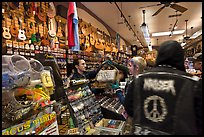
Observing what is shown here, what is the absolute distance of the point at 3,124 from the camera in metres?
1.33

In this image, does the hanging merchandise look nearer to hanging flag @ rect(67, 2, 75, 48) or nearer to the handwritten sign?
the handwritten sign

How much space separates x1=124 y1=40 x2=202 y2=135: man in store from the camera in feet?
4.22

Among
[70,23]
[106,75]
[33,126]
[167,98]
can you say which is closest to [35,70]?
[33,126]

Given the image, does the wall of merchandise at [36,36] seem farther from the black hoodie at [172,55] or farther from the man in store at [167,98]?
the black hoodie at [172,55]

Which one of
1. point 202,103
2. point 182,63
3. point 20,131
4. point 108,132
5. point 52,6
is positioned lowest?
point 108,132

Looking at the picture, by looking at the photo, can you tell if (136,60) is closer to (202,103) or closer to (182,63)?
(182,63)

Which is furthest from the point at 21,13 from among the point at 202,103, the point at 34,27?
the point at 202,103

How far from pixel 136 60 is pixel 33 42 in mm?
2102

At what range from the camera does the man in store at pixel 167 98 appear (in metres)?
1.29

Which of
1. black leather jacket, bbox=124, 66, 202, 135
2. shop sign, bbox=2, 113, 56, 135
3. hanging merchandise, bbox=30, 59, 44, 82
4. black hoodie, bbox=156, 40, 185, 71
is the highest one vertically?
black hoodie, bbox=156, 40, 185, 71

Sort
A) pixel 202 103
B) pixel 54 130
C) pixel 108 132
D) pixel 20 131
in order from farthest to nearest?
pixel 108 132, pixel 54 130, pixel 20 131, pixel 202 103

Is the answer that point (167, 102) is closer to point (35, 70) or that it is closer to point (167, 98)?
point (167, 98)

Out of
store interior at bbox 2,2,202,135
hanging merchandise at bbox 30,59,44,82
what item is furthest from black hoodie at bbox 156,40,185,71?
hanging merchandise at bbox 30,59,44,82

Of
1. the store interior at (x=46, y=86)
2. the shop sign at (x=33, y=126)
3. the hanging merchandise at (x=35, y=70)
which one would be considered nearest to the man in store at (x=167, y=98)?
the store interior at (x=46, y=86)
